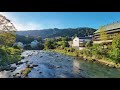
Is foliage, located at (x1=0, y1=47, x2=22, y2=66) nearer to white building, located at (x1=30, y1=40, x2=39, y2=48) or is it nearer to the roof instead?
white building, located at (x1=30, y1=40, x2=39, y2=48)

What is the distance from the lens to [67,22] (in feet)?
20.4

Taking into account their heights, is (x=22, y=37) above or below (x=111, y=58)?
above

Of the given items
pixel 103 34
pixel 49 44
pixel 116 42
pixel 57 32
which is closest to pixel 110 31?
pixel 103 34

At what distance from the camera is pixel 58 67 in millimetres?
6082

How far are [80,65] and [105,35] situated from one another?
0.92 m

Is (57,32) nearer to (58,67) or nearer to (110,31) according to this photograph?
(58,67)

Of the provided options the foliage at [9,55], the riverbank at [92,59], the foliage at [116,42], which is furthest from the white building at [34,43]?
the foliage at [116,42]
